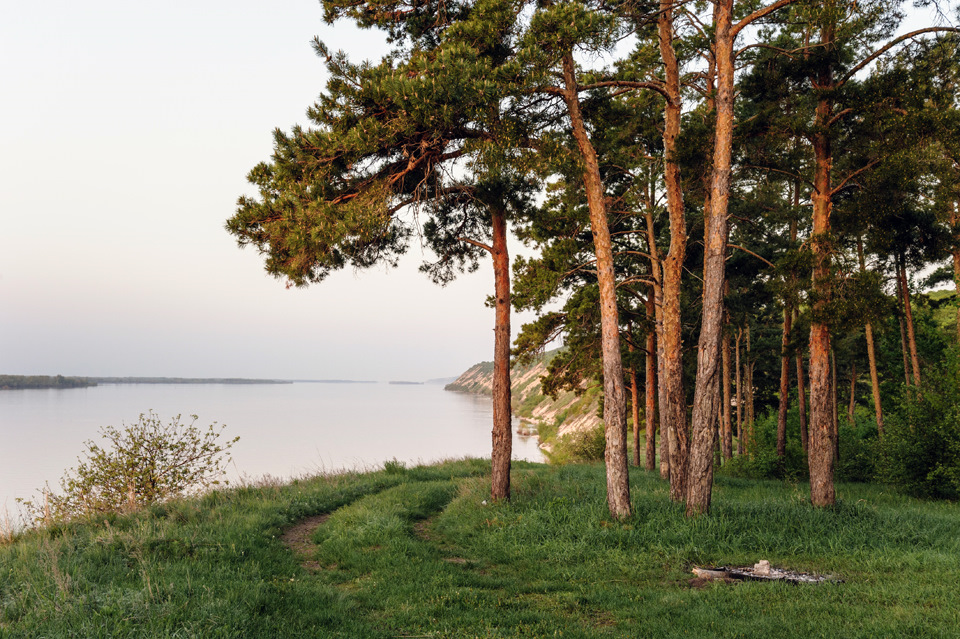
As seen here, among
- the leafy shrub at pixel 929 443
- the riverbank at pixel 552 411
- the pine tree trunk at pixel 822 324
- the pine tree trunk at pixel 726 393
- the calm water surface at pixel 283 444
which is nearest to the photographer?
the pine tree trunk at pixel 822 324

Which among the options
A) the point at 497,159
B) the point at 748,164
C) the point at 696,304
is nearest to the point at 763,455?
the point at 696,304

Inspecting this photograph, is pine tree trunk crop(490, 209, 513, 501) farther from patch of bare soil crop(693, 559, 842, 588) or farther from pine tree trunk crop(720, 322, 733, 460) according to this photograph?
pine tree trunk crop(720, 322, 733, 460)

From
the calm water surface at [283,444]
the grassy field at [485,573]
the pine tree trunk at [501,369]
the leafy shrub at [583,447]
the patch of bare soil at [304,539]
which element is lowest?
the calm water surface at [283,444]

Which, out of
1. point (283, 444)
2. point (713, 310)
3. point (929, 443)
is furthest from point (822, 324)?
point (283, 444)

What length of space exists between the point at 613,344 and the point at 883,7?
8665 mm

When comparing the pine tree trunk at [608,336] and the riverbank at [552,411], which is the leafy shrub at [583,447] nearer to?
the riverbank at [552,411]

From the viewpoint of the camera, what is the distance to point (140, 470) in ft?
41.5

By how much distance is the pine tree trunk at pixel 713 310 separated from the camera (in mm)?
9391

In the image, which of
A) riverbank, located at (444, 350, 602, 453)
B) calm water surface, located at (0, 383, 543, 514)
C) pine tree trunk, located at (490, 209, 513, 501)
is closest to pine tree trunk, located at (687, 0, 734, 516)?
pine tree trunk, located at (490, 209, 513, 501)

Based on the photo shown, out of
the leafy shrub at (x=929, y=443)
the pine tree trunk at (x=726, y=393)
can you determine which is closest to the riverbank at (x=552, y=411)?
the pine tree trunk at (x=726, y=393)

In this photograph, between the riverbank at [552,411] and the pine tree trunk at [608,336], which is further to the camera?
the riverbank at [552,411]

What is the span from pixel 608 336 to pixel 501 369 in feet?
9.61

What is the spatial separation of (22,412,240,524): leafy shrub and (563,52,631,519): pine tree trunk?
876cm

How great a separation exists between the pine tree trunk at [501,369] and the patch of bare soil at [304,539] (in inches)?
150
